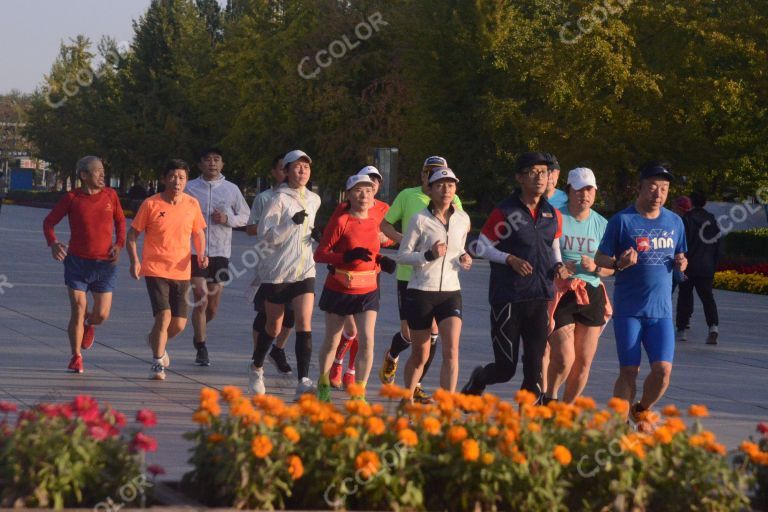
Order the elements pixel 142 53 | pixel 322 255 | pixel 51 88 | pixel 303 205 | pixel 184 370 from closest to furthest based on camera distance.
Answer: pixel 322 255, pixel 303 205, pixel 184 370, pixel 142 53, pixel 51 88

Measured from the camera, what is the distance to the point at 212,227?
40.0 ft

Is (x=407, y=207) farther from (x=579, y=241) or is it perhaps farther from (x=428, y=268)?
(x=579, y=241)

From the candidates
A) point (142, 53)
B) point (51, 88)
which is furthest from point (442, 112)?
point (51, 88)

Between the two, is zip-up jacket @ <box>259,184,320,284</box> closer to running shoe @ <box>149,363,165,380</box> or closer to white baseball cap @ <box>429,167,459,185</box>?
running shoe @ <box>149,363,165,380</box>

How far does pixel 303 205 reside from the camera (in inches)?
402

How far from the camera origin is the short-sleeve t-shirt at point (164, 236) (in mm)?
11055

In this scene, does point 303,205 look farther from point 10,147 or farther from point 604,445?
point 10,147

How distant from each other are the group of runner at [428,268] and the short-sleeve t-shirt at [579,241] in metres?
0.01

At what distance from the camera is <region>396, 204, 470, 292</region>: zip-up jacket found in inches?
352

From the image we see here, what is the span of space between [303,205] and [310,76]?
44290 mm

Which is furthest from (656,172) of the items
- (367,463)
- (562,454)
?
(367,463)

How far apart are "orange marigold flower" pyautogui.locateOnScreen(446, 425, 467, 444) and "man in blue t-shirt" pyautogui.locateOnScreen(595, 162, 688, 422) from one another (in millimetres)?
2970

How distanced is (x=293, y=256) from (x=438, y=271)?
1.56 m

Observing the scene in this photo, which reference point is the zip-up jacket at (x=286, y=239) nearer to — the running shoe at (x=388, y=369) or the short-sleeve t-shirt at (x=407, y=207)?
the short-sleeve t-shirt at (x=407, y=207)
